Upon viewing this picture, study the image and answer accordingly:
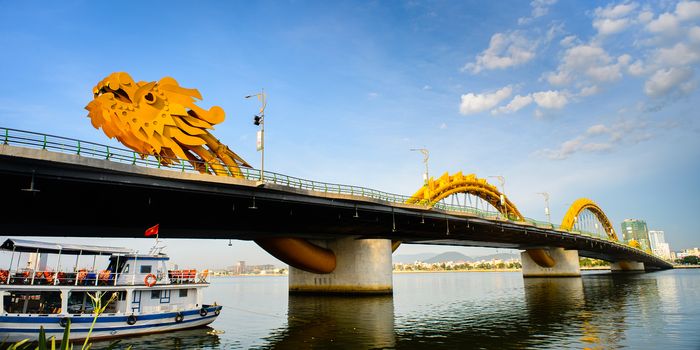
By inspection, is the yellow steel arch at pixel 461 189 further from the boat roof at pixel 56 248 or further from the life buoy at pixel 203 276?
the boat roof at pixel 56 248

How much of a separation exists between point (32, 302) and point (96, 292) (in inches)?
298

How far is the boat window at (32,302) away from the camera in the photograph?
86.8ft

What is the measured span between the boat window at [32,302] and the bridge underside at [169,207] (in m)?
6.56

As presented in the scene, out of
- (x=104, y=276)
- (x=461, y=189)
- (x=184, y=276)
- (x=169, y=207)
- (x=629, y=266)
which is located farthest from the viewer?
(x=629, y=266)

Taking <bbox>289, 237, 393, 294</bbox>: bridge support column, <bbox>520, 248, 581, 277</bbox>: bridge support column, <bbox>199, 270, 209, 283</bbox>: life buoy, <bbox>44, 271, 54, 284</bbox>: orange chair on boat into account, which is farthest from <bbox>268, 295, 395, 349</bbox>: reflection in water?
<bbox>520, 248, 581, 277</bbox>: bridge support column

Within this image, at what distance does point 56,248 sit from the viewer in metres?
27.6

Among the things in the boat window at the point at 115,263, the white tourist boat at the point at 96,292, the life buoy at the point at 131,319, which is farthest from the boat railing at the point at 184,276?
the life buoy at the point at 131,319

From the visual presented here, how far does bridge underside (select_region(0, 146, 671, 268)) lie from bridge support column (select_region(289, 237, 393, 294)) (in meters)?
1.54

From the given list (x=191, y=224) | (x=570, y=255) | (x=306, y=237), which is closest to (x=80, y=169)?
(x=191, y=224)

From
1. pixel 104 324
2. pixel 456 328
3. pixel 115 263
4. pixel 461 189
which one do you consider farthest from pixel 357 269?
pixel 461 189

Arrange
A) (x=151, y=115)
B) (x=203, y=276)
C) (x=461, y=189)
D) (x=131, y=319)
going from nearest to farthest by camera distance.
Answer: (x=131, y=319) → (x=203, y=276) → (x=151, y=115) → (x=461, y=189)

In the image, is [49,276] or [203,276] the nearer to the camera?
[49,276]

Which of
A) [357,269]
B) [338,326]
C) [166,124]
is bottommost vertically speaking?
[338,326]

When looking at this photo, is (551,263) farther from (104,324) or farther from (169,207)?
(104,324)
